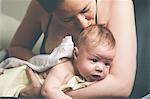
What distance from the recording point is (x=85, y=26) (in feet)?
3.13

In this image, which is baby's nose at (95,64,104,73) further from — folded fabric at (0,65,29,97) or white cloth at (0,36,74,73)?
folded fabric at (0,65,29,97)

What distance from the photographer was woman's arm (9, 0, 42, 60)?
38.3 inches

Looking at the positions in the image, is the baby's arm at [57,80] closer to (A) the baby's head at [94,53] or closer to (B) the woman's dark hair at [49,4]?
(A) the baby's head at [94,53]

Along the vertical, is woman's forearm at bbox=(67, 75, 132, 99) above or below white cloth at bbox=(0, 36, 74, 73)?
below

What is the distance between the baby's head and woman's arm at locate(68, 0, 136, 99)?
22 millimetres

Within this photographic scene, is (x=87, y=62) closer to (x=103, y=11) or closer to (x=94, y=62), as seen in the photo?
(x=94, y=62)

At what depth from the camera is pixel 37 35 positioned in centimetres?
97

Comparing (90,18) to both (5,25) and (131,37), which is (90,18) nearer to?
(131,37)

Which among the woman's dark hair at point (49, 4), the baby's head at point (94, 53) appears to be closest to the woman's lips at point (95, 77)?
the baby's head at point (94, 53)

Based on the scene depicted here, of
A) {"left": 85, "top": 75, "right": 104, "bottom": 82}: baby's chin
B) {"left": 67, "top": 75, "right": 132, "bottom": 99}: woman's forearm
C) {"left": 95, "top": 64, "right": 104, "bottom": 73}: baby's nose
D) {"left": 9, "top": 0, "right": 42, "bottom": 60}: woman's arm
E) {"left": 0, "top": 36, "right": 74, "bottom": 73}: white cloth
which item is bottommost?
{"left": 67, "top": 75, "right": 132, "bottom": 99}: woman's forearm

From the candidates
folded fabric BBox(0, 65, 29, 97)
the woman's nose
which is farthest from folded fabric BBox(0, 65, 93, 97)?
the woman's nose

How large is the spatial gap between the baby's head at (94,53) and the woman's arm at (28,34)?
14 cm

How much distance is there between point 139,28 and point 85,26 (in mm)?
168

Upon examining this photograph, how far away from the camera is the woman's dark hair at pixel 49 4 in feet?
3.18
